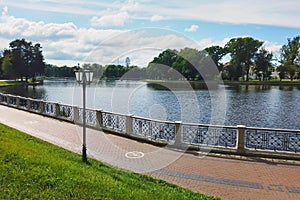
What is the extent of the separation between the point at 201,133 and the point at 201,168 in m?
3.71

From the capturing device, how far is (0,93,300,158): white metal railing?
10.2 meters

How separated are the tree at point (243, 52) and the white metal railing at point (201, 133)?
7249cm

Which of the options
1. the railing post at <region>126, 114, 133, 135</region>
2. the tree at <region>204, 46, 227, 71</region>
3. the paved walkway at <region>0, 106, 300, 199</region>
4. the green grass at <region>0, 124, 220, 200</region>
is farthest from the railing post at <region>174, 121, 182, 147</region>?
the tree at <region>204, 46, 227, 71</region>

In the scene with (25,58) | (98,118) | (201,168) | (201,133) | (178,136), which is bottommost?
(201,168)

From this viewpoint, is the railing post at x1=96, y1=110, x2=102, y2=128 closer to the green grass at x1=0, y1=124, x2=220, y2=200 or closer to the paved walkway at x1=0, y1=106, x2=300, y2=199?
the paved walkway at x1=0, y1=106, x2=300, y2=199

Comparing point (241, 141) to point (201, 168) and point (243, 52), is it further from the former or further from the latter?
point (243, 52)

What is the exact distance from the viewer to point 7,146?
755 cm

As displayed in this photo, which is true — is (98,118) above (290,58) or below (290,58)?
below

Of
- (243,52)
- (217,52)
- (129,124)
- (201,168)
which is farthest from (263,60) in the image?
(201,168)

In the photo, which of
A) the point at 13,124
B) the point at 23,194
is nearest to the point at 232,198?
the point at 23,194

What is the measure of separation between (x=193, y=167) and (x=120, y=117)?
227 inches

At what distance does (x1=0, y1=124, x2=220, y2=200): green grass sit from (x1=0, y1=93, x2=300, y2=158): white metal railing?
4001mm

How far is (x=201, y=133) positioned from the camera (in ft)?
40.7

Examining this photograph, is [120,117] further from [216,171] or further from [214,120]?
[214,120]
